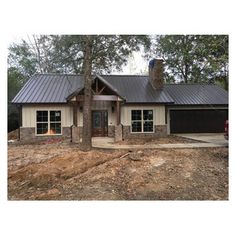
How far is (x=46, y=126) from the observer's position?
1187 centimetres

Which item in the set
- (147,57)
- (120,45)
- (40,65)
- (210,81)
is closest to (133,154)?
(120,45)

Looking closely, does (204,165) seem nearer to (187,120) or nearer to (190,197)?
(190,197)

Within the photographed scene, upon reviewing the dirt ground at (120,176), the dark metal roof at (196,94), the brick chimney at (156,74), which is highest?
the brick chimney at (156,74)

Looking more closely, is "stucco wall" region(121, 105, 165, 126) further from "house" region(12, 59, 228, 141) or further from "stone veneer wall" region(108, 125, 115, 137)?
"stone veneer wall" region(108, 125, 115, 137)

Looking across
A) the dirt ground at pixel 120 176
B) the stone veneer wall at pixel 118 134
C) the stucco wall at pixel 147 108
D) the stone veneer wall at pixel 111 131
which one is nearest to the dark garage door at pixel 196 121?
the stucco wall at pixel 147 108

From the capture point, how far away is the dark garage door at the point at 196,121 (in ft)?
45.4

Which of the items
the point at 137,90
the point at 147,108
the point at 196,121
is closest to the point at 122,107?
the point at 147,108

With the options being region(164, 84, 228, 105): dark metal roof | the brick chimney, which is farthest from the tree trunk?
region(164, 84, 228, 105): dark metal roof

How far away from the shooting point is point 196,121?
1391 centimetres

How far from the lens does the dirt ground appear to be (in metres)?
4.71

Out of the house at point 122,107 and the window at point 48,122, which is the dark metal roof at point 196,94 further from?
the window at point 48,122

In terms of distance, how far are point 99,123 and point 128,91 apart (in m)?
2.74

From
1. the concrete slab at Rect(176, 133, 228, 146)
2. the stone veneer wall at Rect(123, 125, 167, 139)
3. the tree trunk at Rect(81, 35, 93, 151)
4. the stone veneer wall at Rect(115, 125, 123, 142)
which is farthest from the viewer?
the stone veneer wall at Rect(123, 125, 167, 139)

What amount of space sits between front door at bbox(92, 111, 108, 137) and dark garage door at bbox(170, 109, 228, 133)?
4.33 m
